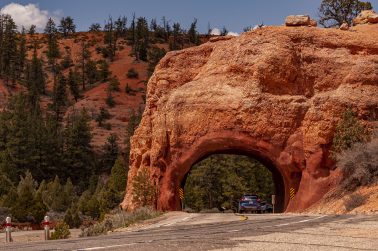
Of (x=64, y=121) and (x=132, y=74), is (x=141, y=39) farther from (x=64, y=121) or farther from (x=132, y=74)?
(x=64, y=121)

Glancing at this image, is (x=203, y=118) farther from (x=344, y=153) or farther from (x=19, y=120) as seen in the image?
(x=19, y=120)

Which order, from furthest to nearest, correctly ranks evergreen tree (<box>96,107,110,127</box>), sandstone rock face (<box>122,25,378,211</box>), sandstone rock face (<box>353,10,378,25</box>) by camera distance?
evergreen tree (<box>96,107,110,127</box>) < sandstone rock face (<box>353,10,378,25</box>) < sandstone rock face (<box>122,25,378,211</box>)

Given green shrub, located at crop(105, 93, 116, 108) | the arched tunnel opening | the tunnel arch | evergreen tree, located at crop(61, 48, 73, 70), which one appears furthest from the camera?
evergreen tree, located at crop(61, 48, 73, 70)

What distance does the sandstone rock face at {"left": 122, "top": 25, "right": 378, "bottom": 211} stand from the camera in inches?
1210

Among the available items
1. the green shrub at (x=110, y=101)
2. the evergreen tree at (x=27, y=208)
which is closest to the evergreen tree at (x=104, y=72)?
the green shrub at (x=110, y=101)

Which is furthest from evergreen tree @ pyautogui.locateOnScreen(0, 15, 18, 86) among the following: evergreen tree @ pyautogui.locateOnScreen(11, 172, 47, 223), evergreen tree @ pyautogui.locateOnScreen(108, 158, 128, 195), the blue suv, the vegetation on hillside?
the blue suv

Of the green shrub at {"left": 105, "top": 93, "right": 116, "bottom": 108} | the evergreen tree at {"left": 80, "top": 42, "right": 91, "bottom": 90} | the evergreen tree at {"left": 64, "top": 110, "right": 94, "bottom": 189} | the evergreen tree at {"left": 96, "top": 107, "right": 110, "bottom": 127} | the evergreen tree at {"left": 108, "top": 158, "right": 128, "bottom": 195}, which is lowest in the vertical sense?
the evergreen tree at {"left": 108, "top": 158, "right": 128, "bottom": 195}

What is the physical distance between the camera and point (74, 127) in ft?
273

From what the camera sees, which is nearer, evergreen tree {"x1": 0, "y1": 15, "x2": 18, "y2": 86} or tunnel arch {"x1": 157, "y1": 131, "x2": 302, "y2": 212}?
tunnel arch {"x1": 157, "y1": 131, "x2": 302, "y2": 212}

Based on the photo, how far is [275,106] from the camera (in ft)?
105

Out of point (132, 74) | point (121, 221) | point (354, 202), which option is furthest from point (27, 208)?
point (132, 74)

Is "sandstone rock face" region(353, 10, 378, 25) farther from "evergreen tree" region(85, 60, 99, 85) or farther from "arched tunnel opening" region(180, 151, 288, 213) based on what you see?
"evergreen tree" region(85, 60, 99, 85)

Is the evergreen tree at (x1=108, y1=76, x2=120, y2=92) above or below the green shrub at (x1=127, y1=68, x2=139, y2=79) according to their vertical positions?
below

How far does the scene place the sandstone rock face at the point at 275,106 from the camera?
3073 cm
